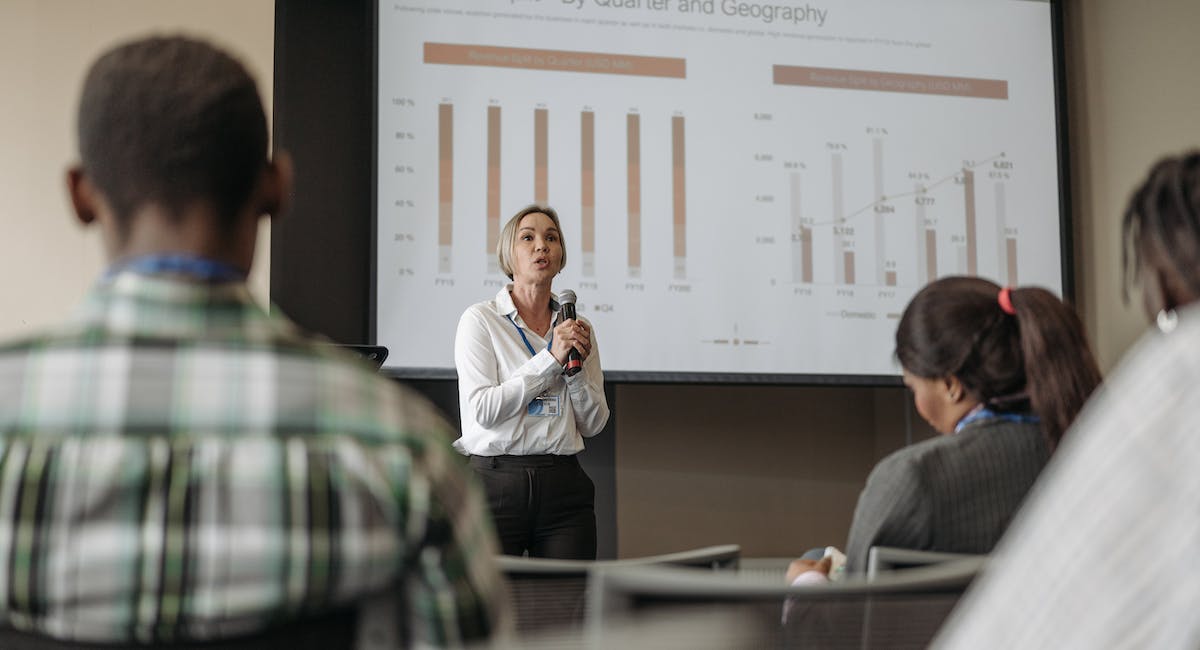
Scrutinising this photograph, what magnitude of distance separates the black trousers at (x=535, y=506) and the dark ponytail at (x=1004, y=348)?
141 centimetres

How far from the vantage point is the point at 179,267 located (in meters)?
0.83

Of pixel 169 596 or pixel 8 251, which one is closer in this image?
pixel 169 596

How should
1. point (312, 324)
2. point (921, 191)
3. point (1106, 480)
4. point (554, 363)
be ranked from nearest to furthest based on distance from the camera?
point (1106, 480) < point (554, 363) < point (312, 324) < point (921, 191)

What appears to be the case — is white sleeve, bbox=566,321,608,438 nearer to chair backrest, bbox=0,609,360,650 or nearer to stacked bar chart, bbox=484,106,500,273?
stacked bar chart, bbox=484,106,500,273

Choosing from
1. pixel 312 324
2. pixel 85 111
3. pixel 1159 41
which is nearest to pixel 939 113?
pixel 1159 41

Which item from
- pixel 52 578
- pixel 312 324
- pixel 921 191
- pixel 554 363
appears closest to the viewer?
pixel 52 578

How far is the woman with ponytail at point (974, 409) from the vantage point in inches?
61.5

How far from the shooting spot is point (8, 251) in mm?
3812

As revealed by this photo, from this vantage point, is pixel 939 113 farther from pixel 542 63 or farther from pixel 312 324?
pixel 312 324

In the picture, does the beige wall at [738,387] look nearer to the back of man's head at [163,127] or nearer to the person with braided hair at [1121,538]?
the back of man's head at [163,127]

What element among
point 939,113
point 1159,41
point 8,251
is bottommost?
point 8,251

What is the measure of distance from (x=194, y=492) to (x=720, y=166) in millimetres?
3487

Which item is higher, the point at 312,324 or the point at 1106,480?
the point at 312,324

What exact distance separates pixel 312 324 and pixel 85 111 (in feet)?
9.74
